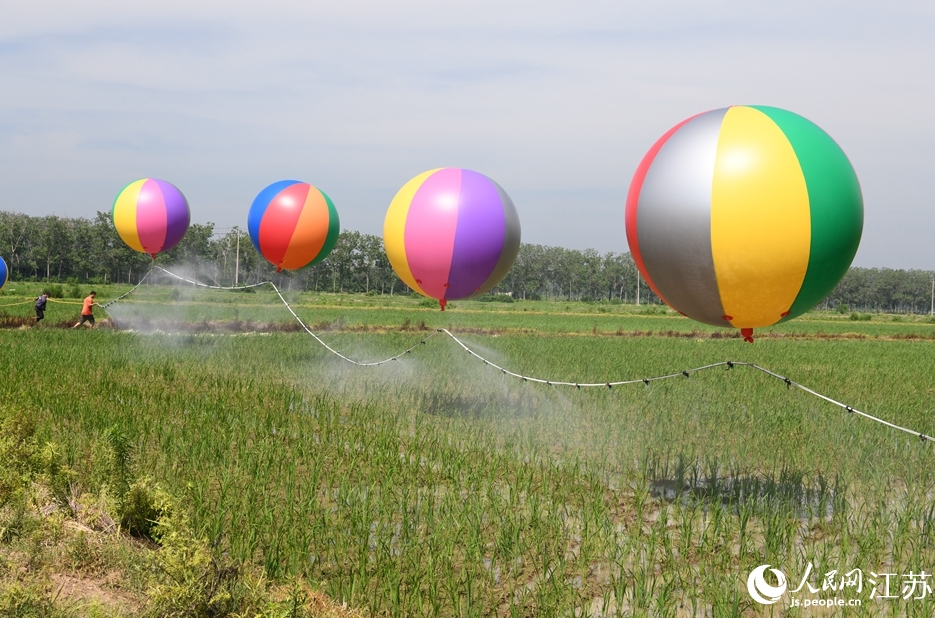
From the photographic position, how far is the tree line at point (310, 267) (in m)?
77.2

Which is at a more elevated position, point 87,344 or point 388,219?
point 388,219

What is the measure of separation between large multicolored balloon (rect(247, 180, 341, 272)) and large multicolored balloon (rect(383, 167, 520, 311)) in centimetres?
370

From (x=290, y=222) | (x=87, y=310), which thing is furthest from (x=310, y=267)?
(x=290, y=222)

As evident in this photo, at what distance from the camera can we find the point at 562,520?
5.45 m

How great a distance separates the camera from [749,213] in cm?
462

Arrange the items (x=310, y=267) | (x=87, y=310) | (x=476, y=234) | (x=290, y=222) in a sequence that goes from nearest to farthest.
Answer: (x=476, y=234) < (x=290, y=222) < (x=87, y=310) < (x=310, y=267)

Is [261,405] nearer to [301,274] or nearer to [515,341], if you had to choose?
[515,341]

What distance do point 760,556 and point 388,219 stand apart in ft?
16.9

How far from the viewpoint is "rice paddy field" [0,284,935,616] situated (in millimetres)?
4535

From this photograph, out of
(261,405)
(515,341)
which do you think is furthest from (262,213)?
(515,341)

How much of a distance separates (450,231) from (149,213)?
8.15m

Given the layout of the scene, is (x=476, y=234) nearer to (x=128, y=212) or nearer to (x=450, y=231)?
(x=450, y=231)

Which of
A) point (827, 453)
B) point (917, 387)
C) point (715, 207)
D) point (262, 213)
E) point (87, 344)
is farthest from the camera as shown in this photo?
point (87, 344)

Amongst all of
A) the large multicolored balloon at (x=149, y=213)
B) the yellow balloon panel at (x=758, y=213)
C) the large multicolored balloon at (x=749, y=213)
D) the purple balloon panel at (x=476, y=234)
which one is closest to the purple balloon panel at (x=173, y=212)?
the large multicolored balloon at (x=149, y=213)
